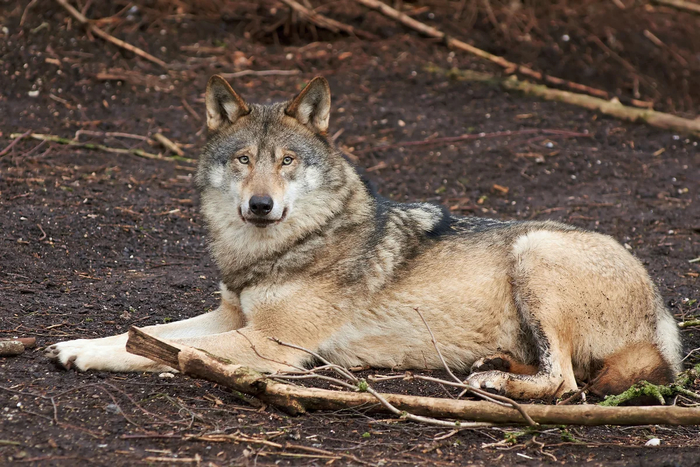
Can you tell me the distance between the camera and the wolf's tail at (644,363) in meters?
5.41

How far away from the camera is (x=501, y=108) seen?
12.1m

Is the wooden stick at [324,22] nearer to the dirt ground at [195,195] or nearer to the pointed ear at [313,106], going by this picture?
the dirt ground at [195,195]

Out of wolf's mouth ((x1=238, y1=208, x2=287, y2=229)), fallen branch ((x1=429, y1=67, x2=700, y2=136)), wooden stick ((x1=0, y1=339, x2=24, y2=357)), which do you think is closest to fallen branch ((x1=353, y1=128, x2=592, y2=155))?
fallen branch ((x1=429, y1=67, x2=700, y2=136))

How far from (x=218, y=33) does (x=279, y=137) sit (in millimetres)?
8400

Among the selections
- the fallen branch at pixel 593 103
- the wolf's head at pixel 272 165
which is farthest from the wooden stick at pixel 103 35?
the wolf's head at pixel 272 165

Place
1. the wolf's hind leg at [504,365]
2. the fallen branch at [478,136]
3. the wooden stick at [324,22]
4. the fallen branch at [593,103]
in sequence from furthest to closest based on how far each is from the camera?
the wooden stick at [324,22], the fallen branch at [593,103], the fallen branch at [478,136], the wolf's hind leg at [504,365]

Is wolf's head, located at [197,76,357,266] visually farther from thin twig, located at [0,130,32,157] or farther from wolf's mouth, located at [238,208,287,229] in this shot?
thin twig, located at [0,130,32,157]

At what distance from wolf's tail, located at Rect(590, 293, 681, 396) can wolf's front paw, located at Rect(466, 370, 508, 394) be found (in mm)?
739

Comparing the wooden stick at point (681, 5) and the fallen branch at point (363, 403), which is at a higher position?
the wooden stick at point (681, 5)

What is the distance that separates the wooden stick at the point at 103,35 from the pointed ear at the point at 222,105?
22.4ft

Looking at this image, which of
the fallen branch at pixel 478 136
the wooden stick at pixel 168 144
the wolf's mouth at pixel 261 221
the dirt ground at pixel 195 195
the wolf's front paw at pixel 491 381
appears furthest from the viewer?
the fallen branch at pixel 478 136

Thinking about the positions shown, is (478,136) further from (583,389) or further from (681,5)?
(583,389)

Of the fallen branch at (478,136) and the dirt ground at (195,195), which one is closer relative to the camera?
the dirt ground at (195,195)

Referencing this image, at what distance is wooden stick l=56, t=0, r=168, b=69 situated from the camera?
12133 millimetres
